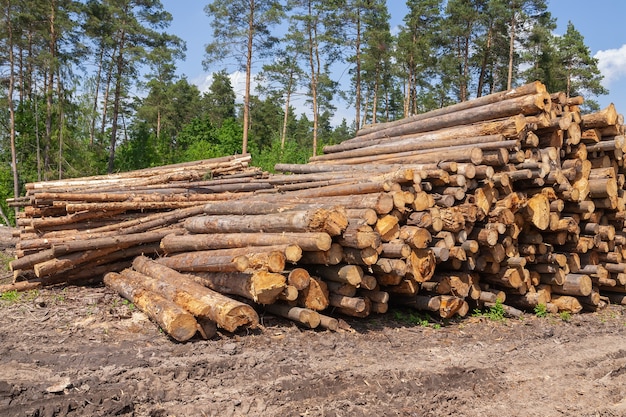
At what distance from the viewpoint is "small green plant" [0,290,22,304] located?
755 cm

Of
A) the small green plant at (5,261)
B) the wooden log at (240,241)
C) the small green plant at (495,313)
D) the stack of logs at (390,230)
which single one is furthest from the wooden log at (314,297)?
the small green plant at (5,261)

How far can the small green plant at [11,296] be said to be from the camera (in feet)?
24.8

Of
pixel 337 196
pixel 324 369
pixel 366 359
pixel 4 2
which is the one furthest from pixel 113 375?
pixel 4 2

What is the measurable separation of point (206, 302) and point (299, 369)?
1.48 meters

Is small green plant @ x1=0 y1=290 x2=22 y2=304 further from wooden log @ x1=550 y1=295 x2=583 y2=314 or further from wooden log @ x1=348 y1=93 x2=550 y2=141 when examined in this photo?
wooden log @ x1=550 y1=295 x2=583 y2=314

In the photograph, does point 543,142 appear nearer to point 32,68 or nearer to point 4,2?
point 4,2

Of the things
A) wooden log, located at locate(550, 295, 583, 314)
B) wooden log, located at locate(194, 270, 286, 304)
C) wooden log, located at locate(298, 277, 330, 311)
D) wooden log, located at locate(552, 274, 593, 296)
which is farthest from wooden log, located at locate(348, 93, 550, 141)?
wooden log, located at locate(194, 270, 286, 304)

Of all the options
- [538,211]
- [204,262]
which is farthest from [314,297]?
[538,211]

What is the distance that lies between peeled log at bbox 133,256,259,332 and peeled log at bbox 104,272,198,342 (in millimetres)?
119

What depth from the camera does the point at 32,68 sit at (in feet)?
86.3

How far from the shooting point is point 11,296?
781 cm

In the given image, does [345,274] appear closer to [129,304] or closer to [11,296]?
[129,304]

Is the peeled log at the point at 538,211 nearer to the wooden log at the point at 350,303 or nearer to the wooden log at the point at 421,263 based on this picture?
the wooden log at the point at 421,263

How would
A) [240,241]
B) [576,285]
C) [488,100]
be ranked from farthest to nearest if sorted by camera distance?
[488,100] → [576,285] → [240,241]
